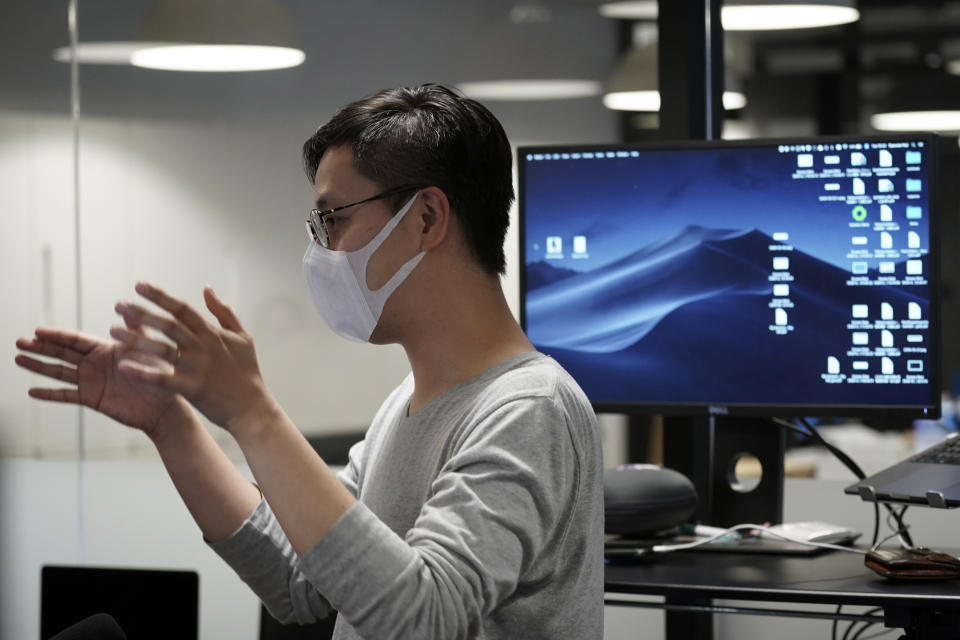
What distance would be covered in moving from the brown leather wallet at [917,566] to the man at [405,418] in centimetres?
65

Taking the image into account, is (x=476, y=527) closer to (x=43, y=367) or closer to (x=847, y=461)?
(x=43, y=367)

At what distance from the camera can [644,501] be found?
206 centimetres

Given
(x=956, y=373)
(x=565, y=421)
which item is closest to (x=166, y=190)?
(x=956, y=373)

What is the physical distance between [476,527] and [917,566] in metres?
0.92

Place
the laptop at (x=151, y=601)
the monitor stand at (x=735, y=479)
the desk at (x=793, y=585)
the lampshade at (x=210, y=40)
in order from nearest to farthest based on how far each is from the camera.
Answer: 1. the desk at (x=793, y=585)
2. the monitor stand at (x=735, y=479)
3. the laptop at (x=151, y=601)
4. the lampshade at (x=210, y=40)

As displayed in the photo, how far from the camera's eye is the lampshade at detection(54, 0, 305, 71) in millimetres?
3223

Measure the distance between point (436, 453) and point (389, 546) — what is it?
0.20 meters

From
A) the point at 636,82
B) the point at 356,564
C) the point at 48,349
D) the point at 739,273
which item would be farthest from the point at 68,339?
the point at 636,82

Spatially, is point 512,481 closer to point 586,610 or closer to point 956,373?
point 586,610

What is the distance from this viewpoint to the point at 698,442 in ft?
8.96

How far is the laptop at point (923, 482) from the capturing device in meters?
1.79

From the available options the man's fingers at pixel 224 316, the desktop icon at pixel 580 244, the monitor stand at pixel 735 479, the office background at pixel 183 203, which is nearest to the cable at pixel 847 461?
the monitor stand at pixel 735 479

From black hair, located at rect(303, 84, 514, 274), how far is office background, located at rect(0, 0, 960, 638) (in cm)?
159

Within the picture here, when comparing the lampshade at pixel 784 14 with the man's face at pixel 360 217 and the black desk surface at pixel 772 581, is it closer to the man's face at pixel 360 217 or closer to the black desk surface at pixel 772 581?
the black desk surface at pixel 772 581
